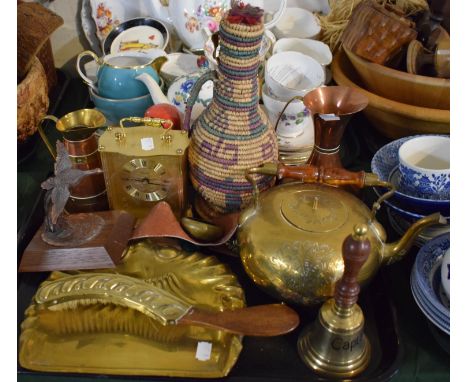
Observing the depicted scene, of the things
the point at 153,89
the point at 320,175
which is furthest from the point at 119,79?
the point at 320,175

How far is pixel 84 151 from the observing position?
0.72 meters

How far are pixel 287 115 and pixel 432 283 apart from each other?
1.09ft

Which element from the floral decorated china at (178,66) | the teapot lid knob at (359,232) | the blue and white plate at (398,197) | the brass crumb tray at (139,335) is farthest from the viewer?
the floral decorated china at (178,66)

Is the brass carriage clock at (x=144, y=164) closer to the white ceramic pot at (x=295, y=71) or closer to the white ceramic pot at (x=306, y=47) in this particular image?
the white ceramic pot at (x=295, y=71)

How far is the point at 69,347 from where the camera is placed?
0.60 meters

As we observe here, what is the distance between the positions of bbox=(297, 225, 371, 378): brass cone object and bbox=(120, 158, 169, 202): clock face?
280 millimetres

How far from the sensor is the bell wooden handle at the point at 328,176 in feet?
2.06

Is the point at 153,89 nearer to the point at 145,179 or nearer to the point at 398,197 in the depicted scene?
the point at 145,179

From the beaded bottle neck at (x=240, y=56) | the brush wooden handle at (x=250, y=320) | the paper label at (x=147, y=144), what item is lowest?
the brush wooden handle at (x=250, y=320)

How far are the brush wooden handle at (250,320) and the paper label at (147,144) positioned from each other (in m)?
0.22

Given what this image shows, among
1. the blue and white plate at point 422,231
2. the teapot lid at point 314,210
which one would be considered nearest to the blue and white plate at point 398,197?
the blue and white plate at point 422,231

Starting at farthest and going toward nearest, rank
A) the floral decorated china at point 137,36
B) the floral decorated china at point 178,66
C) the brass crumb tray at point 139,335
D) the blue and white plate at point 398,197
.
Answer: the floral decorated china at point 137,36 < the floral decorated china at point 178,66 < the blue and white plate at point 398,197 < the brass crumb tray at point 139,335

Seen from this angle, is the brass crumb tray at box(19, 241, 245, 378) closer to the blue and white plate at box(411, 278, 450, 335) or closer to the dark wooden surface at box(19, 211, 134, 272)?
the dark wooden surface at box(19, 211, 134, 272)

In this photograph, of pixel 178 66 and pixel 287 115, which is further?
pixel 178 66
